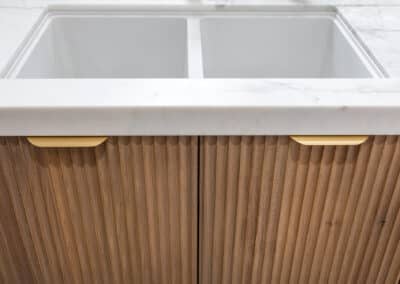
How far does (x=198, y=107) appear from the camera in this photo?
68 centimetres

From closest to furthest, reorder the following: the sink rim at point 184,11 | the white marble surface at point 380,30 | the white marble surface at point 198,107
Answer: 1. the white marble surface at point 198,107
2. the white marble surface at point 380,30
3. the sink rim at point 184,11

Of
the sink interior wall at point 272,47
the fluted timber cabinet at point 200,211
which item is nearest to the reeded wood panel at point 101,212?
the fluted timber cabinet at point 200,211

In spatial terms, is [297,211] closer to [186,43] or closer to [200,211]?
[200,211]

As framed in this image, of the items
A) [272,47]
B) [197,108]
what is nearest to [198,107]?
[197,108]

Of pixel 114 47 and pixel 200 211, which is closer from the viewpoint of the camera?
pixel 200 211

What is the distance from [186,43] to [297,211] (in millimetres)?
524

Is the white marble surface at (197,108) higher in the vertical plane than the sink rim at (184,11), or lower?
lower

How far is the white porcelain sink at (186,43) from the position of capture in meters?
1.04

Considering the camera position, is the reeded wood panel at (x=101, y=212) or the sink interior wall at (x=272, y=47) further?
the sink interior wall at (x=272, y=47)

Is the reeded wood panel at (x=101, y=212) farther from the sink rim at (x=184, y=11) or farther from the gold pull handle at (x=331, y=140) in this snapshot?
the sink rim at (x=184, y=11)

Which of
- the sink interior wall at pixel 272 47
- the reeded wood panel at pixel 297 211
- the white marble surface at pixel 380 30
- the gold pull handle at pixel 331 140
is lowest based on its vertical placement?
the reeded wood panel at pixel 297 211

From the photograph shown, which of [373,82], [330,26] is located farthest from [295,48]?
[373,82]

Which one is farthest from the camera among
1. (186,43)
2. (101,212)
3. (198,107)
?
(186,43)

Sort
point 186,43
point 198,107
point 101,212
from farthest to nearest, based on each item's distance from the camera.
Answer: point 186,43, point 101,212, point 198,107
